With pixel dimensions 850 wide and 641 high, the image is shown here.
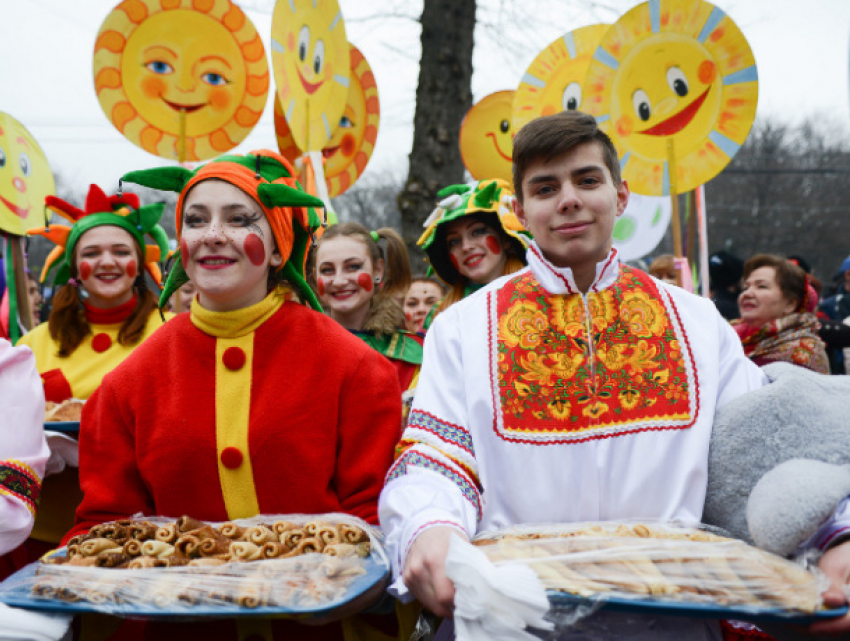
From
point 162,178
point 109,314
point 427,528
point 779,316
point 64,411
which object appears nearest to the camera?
point 427,528

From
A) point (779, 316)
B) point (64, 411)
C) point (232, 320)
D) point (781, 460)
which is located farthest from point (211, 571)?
point (779, 316)

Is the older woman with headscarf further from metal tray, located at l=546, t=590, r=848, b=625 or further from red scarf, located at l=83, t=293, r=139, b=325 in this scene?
red scarf, located at l=83, t=293, r=139, b=325

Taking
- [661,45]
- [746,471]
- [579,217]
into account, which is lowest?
[746,471]

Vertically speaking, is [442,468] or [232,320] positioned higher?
[232,320]

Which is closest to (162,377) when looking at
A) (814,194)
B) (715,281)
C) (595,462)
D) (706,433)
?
(595,462)

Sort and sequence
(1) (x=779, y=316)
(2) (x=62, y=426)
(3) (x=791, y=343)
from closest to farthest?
(2) (x=62, y=426) < (3) (x=791, y=343) < (1) (x=779, y=316)

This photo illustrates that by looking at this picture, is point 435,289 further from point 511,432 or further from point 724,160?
point 511,432

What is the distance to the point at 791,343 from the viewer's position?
4.42 metres

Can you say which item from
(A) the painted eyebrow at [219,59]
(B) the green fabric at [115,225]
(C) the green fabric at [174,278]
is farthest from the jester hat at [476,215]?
(A) the painted eyebrow at [219,59]

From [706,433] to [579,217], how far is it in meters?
0.63

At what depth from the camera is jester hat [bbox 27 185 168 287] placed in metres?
3.71

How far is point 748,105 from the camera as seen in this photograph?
3.96 m

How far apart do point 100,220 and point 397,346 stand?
1.62 meters

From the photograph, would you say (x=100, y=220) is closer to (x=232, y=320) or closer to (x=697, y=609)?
(x=232, y=320)
